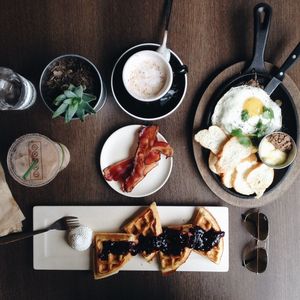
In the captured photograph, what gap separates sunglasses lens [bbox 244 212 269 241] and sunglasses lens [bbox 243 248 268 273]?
0.14 feet

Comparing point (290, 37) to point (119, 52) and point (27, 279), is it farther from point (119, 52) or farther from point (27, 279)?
point (27, 279)

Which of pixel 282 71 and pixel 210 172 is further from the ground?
pixel 282 71

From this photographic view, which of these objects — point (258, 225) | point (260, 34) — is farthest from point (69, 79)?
point (258, 225)

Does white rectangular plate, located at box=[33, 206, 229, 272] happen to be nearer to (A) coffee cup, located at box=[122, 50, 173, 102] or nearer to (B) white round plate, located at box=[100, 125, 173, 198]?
(B) white round plate, located at box=[100, 125, 173, 198]

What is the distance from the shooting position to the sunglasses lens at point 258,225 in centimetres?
117

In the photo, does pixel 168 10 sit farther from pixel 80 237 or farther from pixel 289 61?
pixel 80 237

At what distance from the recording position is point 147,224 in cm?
118

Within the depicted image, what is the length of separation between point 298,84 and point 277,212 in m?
0.38

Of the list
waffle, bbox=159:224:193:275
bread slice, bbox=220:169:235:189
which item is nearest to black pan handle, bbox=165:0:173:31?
bread slice, bbox=220:169:235:189

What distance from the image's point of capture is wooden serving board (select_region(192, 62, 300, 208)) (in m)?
1.16

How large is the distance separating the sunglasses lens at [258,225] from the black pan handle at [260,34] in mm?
413

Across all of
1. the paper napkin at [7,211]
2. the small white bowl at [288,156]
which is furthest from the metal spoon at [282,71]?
the paper napkin at [7,211]

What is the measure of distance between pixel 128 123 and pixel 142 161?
0.12 meters

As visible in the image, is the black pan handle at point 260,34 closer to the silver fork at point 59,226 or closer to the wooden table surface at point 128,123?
the wooden table surface at point 128,123
